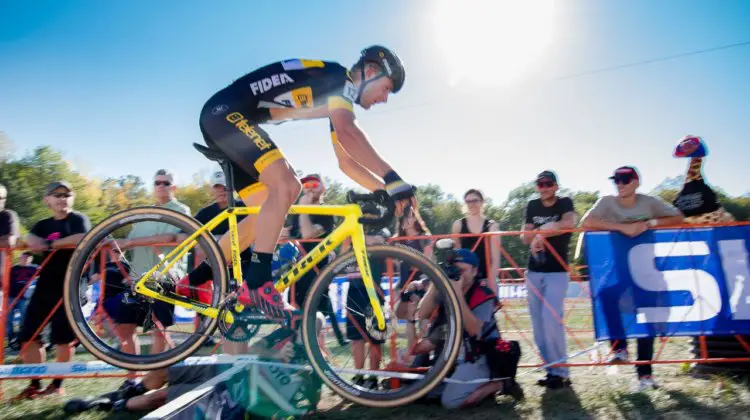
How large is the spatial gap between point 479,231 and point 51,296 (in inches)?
193

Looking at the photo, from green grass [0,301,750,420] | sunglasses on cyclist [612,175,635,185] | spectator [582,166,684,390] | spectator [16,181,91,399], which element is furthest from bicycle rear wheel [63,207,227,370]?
sunglasses on cyclist [612,175,635,185]

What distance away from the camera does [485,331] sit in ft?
13.5

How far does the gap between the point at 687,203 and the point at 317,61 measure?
4268mm

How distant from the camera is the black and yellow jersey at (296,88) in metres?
2.93

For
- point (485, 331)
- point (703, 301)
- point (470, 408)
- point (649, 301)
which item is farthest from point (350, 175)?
point (703, 301)

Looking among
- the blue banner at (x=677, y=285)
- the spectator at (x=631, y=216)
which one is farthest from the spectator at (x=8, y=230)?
the blue banner at (x=677, y=285)

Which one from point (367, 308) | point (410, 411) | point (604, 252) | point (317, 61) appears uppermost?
point (317, 61)

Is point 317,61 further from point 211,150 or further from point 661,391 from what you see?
point 661,391

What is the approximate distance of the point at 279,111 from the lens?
3.08 metres

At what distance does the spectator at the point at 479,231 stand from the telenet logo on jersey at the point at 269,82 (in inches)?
113

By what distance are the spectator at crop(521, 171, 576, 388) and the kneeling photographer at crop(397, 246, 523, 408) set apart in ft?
2.47

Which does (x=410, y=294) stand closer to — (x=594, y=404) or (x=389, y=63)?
(x=389, y=63)

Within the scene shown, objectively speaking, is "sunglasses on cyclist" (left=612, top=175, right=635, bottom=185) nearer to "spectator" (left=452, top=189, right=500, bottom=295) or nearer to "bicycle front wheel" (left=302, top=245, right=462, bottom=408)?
"spectator" (left=452, top=189, right=500, bottom=295)

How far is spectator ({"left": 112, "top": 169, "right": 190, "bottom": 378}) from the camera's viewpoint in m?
3.36
